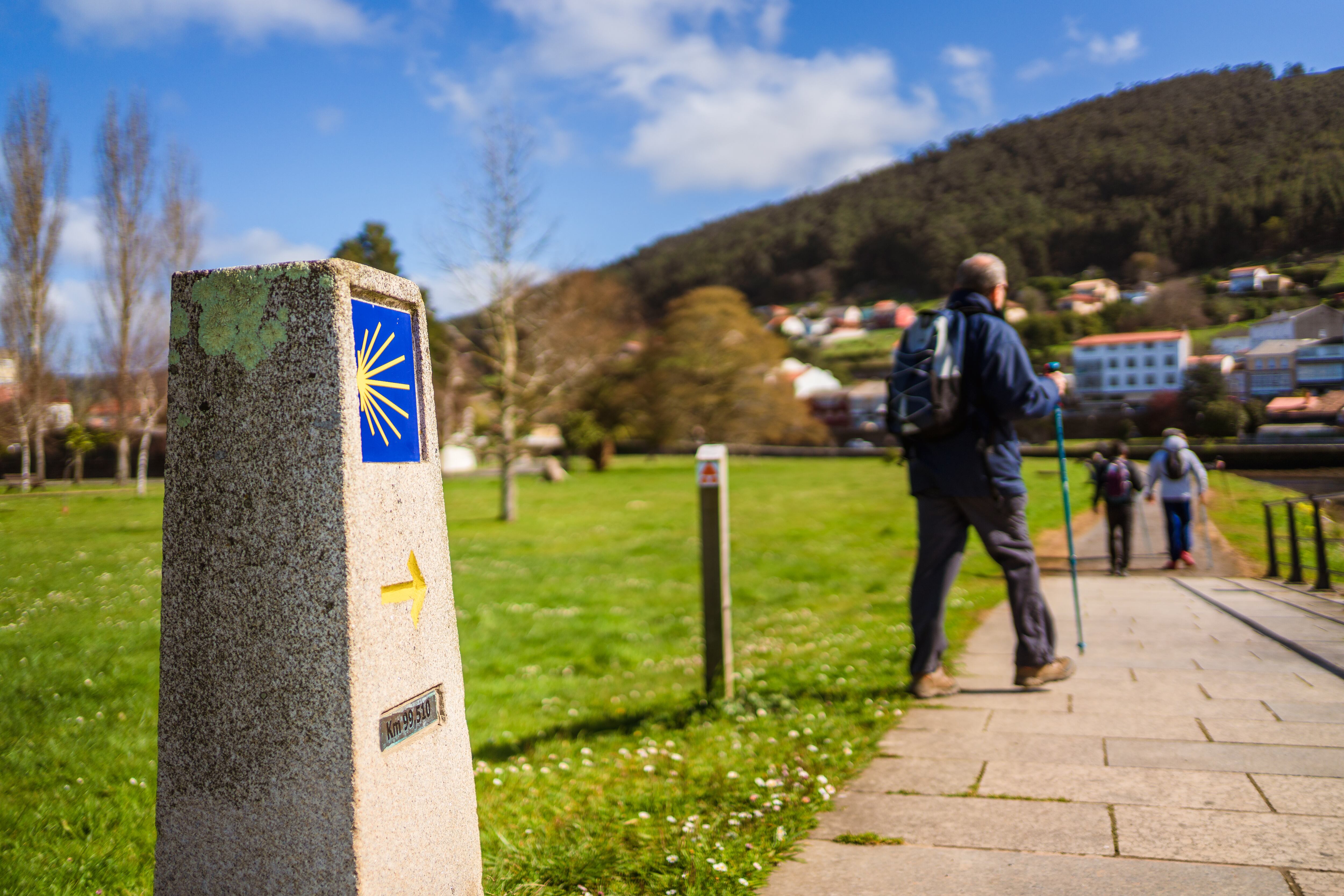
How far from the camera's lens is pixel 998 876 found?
2.95m

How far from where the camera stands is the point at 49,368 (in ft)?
11.2

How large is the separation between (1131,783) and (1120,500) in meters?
2.59

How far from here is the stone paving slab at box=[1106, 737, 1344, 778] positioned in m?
3.48

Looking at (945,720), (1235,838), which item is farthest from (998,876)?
(945,720)

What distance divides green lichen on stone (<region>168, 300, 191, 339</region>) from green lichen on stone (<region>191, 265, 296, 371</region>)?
0.04 metres

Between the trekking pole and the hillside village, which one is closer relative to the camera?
the hillside village

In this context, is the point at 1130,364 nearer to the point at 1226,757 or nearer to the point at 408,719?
the point at 1226,757

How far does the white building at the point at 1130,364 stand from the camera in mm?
5039

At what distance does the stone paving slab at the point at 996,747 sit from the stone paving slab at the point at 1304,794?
663mm

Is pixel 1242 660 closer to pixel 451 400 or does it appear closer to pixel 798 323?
pixel 798 323

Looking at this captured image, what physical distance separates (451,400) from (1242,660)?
99.9 feet

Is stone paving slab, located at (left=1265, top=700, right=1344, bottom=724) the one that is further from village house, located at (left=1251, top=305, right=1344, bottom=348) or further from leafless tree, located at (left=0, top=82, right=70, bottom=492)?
leafless tree, located at (left=0, top=82, right=70, bottom=492)

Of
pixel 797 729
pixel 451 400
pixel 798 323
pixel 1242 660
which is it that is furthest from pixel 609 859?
pixel 451 400

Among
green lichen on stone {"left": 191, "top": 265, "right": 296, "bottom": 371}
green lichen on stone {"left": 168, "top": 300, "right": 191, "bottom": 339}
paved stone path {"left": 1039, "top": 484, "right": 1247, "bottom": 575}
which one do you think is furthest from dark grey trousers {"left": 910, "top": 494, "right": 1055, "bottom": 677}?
green lichen on stone {"left": 168, "top": 300, "right": 191, "bottom": 339}
